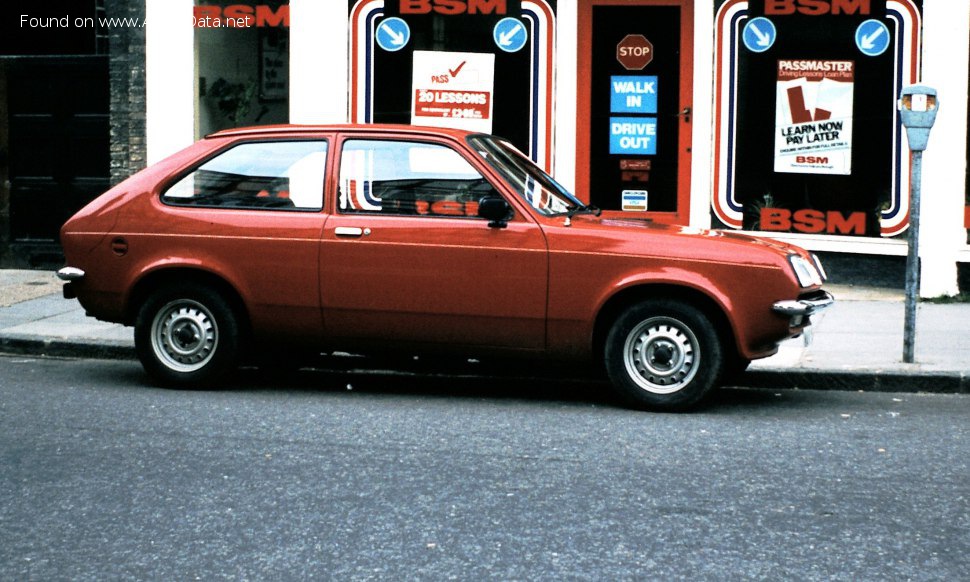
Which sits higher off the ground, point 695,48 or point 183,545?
point 695,48

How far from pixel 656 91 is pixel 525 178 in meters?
5.77

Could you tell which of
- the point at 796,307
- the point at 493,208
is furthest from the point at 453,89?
the point at 796,307

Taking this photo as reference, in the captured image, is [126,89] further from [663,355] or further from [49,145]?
[663,355]

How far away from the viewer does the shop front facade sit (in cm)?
1353

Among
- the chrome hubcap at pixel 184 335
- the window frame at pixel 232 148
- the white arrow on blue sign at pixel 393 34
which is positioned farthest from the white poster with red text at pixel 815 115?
the chrome hubcap at pixel 184 335

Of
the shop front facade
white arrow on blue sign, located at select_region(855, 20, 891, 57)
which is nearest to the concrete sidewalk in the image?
the shop front facade

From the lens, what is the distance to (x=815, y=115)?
1381 centimetres

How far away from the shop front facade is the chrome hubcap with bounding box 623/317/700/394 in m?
5.89

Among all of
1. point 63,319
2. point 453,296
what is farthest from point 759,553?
point 63,319

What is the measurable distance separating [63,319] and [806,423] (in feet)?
21.1

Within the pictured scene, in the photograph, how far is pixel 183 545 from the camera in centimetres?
546

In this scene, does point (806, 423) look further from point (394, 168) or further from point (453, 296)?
point (394, 168)

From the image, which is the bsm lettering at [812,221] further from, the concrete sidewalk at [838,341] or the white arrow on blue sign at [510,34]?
the white arrow on blue sign at [510,34]

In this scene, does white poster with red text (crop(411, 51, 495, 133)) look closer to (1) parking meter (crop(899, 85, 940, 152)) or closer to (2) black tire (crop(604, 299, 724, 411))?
(1) parking meter (crop(899, 85, 940, 152))
